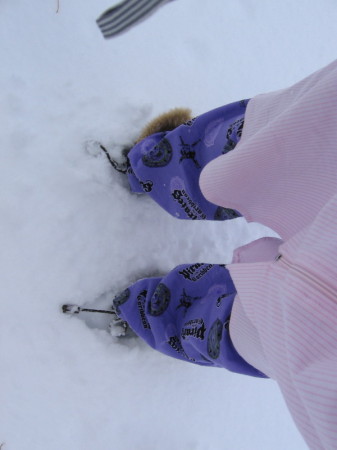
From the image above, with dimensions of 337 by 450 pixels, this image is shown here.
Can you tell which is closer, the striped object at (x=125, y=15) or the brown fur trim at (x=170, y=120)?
the striped object at (x=125, y=15)

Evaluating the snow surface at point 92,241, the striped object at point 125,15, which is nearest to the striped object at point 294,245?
the striped object at point 125,15

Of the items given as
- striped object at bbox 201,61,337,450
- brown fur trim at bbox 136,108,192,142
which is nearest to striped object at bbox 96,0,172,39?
striped object at bbox 201,61,337,450

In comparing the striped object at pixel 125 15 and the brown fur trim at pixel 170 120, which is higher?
the striped object at pixel 125 15

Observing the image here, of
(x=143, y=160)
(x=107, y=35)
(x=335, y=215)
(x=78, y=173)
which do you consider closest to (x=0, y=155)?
(x=78, y=173)

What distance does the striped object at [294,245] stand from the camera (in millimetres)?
318

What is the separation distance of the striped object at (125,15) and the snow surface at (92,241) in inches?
17.7

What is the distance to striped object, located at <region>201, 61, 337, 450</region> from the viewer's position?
1.04 ft

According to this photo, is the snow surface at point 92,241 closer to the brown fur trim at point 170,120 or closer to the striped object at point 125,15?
the brown fur trim at point 170,120

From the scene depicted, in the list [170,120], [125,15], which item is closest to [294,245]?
[125,15]

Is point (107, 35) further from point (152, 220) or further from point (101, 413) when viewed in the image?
point (101, 413)

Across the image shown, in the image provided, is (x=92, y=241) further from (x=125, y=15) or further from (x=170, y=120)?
(x=125, y=15)

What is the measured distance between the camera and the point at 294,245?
0.37 metres

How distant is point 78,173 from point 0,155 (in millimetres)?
160

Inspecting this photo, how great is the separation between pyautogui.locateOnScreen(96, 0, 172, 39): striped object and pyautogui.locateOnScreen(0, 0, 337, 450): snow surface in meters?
0.45
